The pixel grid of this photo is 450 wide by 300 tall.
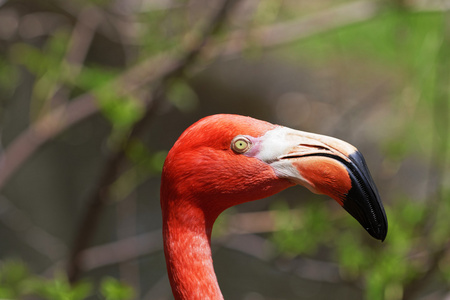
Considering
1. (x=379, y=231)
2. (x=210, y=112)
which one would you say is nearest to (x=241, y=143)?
(x=379, y=231)

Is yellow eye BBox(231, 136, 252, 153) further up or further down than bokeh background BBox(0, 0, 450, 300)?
further up

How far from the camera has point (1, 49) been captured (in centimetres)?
286

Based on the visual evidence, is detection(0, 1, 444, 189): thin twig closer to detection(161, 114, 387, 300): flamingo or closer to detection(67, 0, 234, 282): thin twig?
detection(67, 0, 234, 282): thin twig

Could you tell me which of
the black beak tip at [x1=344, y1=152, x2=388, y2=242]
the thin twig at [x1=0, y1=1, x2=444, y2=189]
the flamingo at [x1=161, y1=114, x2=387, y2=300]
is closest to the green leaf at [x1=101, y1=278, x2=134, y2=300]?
the flamingo at [x1=161, y1=114, x2=387, y2=300]

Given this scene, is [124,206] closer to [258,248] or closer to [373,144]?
[258,248]

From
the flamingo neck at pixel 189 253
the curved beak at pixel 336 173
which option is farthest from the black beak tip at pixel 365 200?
the flamingo neck at pixel 189 253

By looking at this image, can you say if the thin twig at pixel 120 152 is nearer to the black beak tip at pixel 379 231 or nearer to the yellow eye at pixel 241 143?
the yellow eye at pixel 241 143

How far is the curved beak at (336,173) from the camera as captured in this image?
0.84m

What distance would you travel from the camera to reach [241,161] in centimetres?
91

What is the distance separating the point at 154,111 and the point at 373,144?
227cm

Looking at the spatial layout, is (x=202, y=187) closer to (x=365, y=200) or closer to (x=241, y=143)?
(x=241, y=143)

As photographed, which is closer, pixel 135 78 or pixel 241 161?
pixel 241 161

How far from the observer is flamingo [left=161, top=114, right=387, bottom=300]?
850 mm

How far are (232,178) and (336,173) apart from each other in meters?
0.20
